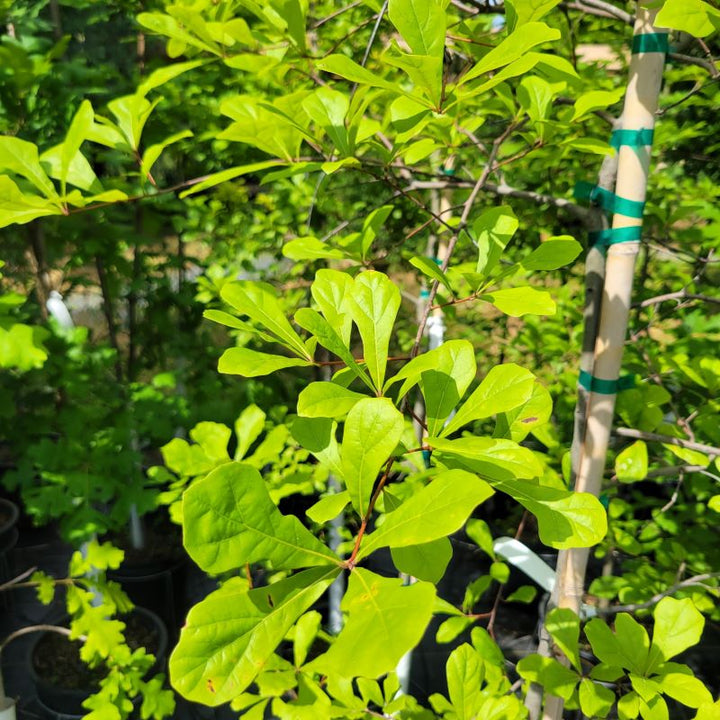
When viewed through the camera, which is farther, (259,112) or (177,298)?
(177,298)

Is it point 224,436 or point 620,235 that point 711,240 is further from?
point 224,436

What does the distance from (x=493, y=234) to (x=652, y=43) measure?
392 millimetres

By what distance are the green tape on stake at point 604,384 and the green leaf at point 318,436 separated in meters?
0.48

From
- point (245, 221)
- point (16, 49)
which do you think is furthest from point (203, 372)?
point (16, 49)

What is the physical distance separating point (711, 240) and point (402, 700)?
3.58 feet

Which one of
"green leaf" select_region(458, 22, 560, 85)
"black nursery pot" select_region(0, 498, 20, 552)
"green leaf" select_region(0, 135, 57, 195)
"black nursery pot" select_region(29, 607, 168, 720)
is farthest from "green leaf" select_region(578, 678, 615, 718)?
"black nursery pot" select_region(0, 498, 20, 552)

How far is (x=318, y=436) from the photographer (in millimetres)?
538

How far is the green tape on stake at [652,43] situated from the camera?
745 mm

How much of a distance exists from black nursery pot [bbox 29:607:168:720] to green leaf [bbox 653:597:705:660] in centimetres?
186

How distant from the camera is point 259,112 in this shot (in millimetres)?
620

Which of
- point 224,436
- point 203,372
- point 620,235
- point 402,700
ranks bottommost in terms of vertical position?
point 203,372

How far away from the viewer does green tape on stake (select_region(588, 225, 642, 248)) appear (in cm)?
80

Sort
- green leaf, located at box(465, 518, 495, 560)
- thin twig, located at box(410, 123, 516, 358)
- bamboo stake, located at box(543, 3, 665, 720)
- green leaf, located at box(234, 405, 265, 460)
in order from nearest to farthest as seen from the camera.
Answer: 1. thin twig, located at box(410, 123, 516, 358)
2. bamboo stake, located at box(543, 3, 665, 720)
3. green leaf, located at box(234, 405, 265, 460)
4. green leaf, located at box(465, 518, 495, 560)

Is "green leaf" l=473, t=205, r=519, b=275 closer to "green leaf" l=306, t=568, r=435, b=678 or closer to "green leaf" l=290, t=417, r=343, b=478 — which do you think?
"green leaf" l=290, t=417, r=343, b=478
